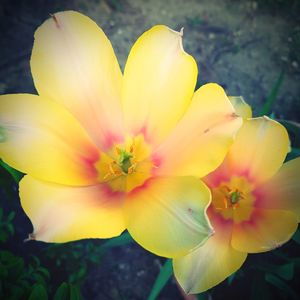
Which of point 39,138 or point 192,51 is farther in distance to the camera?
point 192,51

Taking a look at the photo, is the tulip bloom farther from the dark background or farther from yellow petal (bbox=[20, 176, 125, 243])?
the dark background

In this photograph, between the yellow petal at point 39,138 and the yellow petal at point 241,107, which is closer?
the yellow petal at point 39,138

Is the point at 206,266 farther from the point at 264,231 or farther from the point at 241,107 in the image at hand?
the point at 241,107

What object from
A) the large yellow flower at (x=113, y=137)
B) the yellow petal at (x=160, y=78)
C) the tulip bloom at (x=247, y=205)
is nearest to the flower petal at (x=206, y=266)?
the tulip bloom at (x=247, y=205)

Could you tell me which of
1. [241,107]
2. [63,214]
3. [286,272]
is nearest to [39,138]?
[63,214]

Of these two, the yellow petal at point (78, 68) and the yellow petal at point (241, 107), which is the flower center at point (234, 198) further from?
the yellow petal at point (78, 68)

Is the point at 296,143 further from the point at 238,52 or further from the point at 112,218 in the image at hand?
the point at 238,52

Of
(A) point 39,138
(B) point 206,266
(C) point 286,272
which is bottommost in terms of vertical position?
(C) point 286,272

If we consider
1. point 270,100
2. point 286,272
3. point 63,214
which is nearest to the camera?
point 63,214
